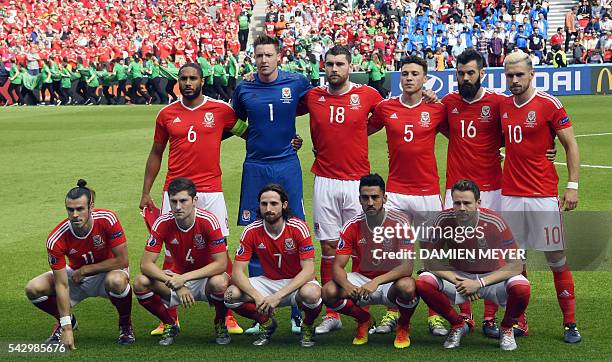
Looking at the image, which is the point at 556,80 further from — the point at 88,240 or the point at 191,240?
the point at 88,240

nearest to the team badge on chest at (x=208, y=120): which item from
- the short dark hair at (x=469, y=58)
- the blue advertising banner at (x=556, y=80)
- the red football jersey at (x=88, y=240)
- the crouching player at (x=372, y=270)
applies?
the red football jersey at (x=88, y=240)

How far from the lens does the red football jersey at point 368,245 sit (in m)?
8.09

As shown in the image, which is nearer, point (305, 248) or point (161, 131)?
point (305, 248)

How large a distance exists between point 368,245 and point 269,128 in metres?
1.49

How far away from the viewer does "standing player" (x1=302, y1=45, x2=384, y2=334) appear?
889cm

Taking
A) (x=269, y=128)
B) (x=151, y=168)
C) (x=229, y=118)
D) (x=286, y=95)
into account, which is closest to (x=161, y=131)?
(x=151, y=168)

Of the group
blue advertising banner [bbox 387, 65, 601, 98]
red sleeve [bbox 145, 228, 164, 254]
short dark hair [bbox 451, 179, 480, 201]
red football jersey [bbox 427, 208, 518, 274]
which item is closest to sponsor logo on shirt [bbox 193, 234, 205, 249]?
red sleeve [bbox 145, 228, 164, 254]

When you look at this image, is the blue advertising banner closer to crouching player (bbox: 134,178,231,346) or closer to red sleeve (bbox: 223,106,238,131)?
red sleeve (bbox: 223,106,238,131)

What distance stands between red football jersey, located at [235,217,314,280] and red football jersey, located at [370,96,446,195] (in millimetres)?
1098

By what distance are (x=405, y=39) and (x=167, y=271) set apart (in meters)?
32.4

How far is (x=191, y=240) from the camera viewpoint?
8148mm

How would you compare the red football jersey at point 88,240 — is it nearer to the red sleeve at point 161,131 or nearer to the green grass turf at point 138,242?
the green grass turf at point 138,242

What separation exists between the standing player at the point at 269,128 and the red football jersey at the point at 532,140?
1.86m

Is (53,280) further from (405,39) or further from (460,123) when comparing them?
(405,39)
